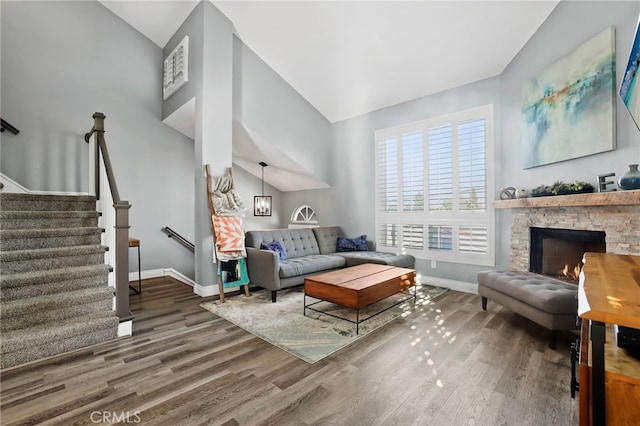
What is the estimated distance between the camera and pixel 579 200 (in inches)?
107

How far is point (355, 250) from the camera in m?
5.12

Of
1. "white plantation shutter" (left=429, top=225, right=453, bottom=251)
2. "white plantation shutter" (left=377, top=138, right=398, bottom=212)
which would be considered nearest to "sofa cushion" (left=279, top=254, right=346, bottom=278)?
"white plantation shutter" (left=377, top=138, right=398, bottom=212)

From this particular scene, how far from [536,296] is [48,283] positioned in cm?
442

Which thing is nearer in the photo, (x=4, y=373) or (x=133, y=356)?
(x=4, y=373)

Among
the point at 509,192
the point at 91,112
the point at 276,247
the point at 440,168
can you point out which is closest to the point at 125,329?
the point at 276,247

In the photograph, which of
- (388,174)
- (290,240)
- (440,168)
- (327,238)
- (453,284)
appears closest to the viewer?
(453,284)

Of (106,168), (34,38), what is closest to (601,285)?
(106,168)

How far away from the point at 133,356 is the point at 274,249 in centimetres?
218

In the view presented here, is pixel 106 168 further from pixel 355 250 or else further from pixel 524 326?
pixel 524 326

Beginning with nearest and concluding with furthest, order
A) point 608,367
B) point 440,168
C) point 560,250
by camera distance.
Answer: point 608,367
point 560,250
point 440,168

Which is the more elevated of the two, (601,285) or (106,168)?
(106,168)

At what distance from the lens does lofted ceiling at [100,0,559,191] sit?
3.36 metres

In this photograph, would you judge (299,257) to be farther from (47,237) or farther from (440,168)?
(47,237)

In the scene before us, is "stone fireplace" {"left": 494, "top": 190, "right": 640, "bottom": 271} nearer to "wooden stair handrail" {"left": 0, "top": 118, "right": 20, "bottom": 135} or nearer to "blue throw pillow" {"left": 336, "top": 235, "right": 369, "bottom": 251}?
"blue throw pillow" {"left": 336, "top": 235, "right": 369, "bottom": 251}
